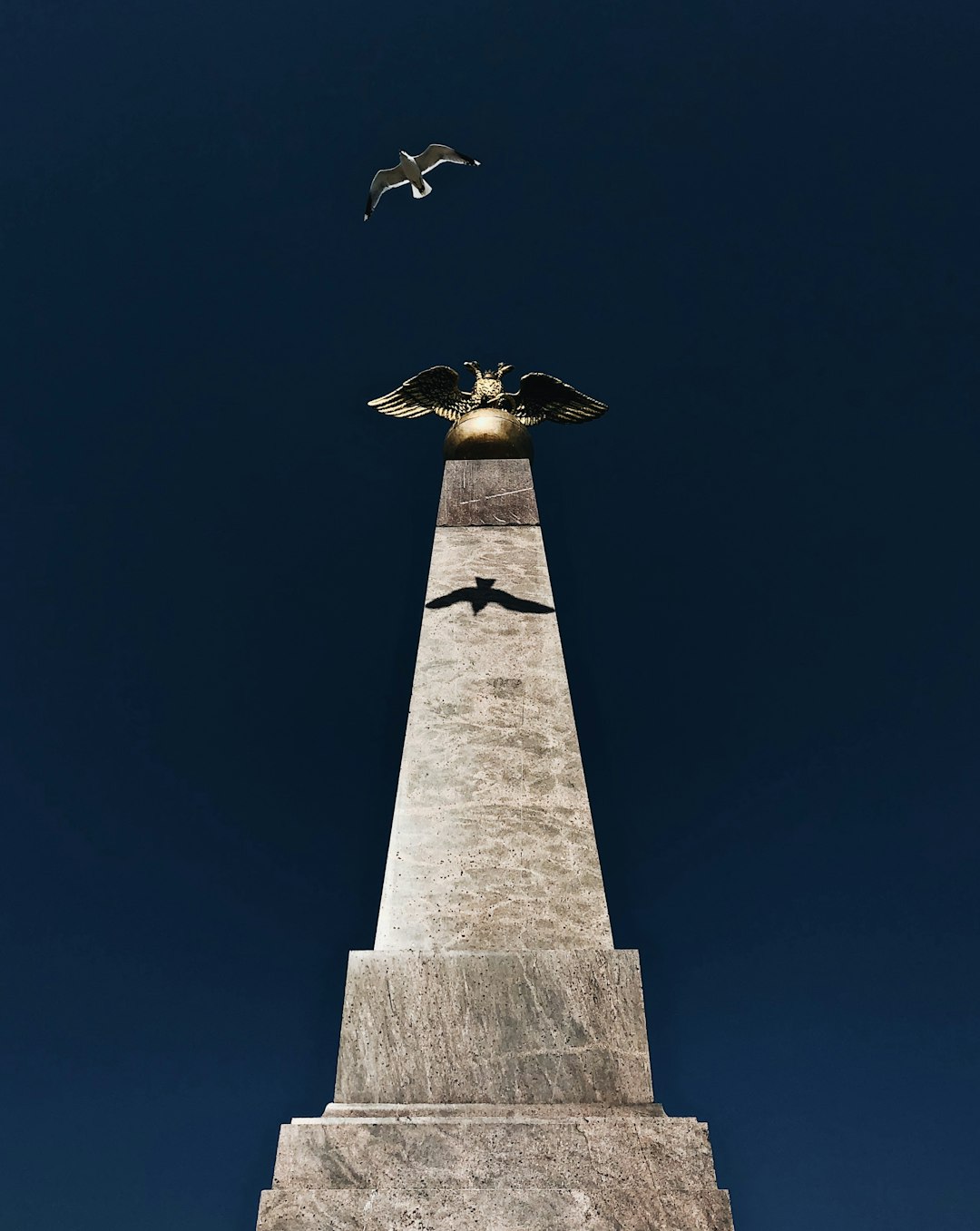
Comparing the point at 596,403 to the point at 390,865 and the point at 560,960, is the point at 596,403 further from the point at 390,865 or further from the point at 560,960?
the point at 560,960

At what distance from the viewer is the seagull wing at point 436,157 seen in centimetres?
1003

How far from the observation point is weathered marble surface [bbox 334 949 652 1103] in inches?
204

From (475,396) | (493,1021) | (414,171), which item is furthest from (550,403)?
(493,1021)

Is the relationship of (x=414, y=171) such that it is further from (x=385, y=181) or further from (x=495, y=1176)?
(x=495, y=1176)

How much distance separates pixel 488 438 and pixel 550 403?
1.11 meters

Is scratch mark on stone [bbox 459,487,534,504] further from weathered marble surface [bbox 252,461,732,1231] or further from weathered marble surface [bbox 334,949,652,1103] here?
weathered marble surface [bbox 334,949,652,1103]

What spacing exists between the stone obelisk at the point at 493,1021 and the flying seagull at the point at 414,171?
5.14 meters

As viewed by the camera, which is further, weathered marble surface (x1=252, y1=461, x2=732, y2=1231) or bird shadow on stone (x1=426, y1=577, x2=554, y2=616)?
bird shadow on stone (x1=426, y1=577, x2=554, y2=616)

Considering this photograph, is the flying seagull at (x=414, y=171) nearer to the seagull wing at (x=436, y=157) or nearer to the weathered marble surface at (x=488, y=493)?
the seagull wing at (x=436, y=157)

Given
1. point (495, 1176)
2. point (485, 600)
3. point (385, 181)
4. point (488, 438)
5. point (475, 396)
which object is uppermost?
point (385, 181)

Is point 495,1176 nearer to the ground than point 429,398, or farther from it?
nearer to the ground

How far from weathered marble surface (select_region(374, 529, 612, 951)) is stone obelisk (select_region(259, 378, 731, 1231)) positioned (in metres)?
0.01

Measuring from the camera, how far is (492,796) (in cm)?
667

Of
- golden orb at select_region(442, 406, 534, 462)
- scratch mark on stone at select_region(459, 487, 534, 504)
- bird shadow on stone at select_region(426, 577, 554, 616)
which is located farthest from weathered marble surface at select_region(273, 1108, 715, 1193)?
golden orb at select_region(442, 406, 534, 462)
